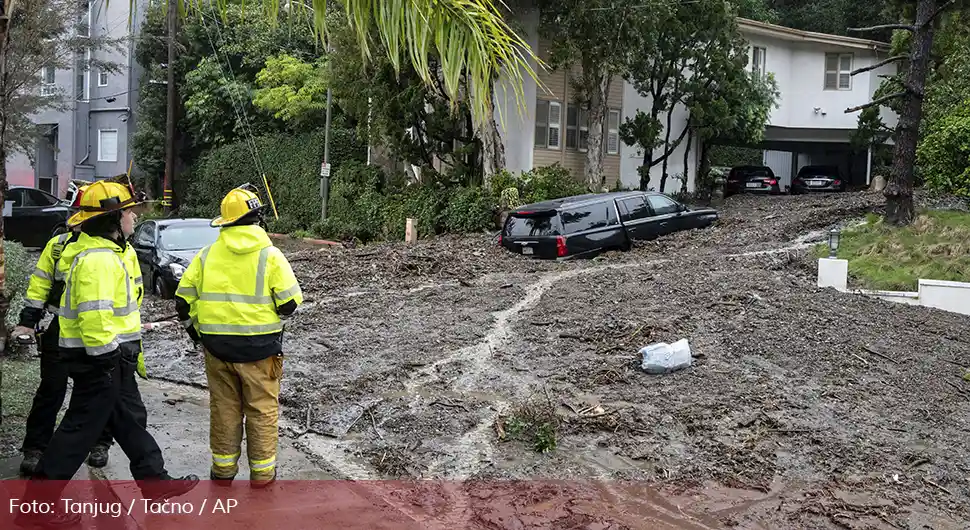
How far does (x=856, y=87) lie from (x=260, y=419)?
107ft

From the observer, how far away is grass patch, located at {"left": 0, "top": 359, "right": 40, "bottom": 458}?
6.51m

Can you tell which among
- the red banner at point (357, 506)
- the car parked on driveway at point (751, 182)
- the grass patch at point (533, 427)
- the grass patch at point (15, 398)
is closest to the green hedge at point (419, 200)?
the car parked on driveway at point (751, 182)

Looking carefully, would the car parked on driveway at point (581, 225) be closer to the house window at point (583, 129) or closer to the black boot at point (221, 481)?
the house window at point (583, 129)

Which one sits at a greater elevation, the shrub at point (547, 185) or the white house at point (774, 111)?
the white house at point (774, 111)

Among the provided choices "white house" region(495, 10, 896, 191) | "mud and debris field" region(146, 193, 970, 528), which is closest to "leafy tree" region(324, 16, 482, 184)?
"white house" region(495, 10, 896, 191)

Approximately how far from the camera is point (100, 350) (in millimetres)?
5031

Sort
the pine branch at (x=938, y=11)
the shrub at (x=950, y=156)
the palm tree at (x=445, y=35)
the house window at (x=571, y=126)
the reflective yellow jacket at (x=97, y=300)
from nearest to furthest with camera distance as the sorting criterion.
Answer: the palm tree at (x=445, y=35) → the reflective yellow jacket at (x=97, y=300) → the pine branch at (x=938, y=11) → the shrub at (x=950, y=156) → the house window at (x=571, y=126)

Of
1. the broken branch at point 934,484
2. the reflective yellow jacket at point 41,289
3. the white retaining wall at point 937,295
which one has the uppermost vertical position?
the reflective yellow jacket at point 41,289

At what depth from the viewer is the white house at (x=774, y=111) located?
1055 inches

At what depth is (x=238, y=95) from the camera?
3341 centimetres

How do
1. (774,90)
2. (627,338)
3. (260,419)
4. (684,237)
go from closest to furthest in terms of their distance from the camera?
(260,419), (627,338), (684,237), (774,90)

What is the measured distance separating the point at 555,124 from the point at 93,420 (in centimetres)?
2313

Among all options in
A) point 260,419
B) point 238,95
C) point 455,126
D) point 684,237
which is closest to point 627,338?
point 260,419

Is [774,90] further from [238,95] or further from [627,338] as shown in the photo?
[627,338]
